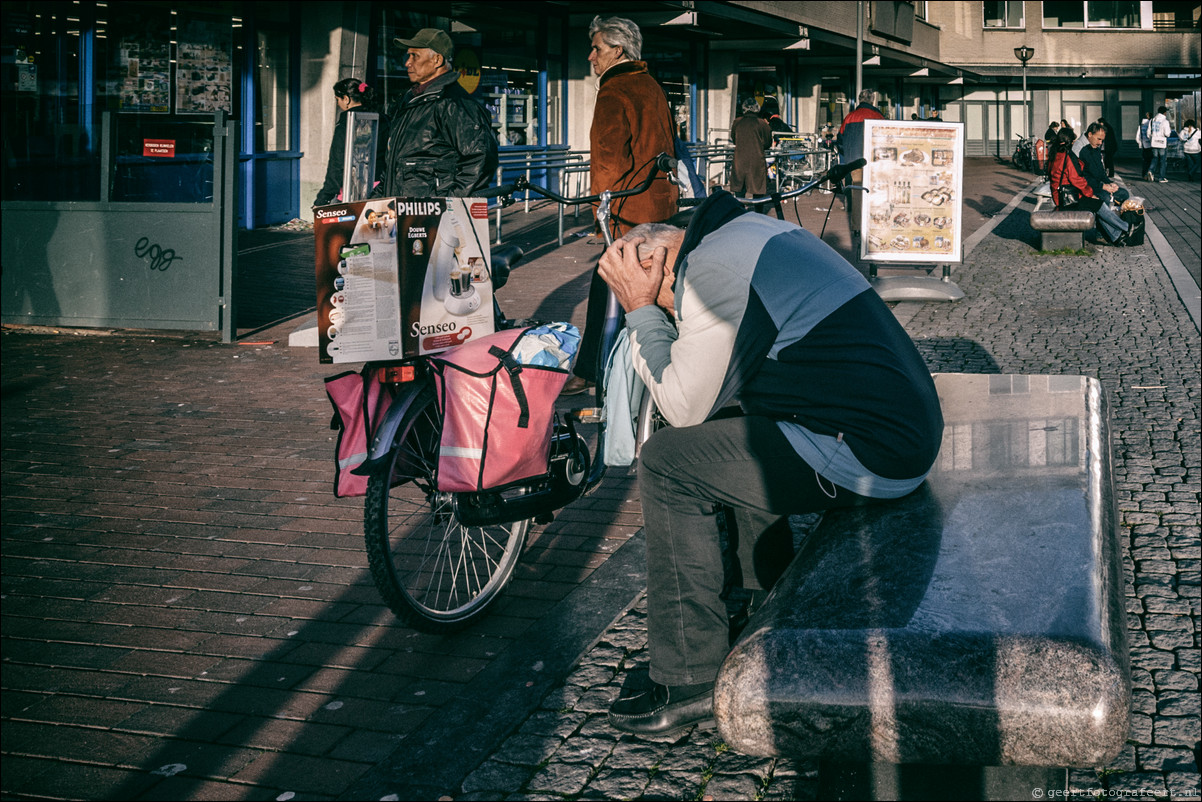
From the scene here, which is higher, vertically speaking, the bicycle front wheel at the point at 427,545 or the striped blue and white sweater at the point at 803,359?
the striped blue and white sweater at the point at 803,359

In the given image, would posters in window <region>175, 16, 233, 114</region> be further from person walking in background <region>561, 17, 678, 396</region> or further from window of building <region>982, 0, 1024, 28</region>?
window of building <region>982, 0, 1024, 28</region>

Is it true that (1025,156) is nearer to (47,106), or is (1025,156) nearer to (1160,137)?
(1160,137)

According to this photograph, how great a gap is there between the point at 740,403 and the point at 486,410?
83 cm

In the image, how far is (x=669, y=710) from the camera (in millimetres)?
3064

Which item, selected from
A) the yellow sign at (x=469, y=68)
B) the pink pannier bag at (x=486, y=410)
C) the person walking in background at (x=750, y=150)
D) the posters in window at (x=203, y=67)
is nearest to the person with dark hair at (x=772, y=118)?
the person walking in background at (x=750, y=150)

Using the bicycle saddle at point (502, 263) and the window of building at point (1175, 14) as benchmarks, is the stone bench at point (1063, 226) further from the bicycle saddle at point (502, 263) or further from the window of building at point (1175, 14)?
the window of building at point (1175, 14)

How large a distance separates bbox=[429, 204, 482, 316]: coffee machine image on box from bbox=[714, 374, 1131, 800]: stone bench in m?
1.49

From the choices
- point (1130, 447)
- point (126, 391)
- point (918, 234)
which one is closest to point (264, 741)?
point (1130, 447)

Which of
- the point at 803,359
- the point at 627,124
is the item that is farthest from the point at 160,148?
the point at 803,359

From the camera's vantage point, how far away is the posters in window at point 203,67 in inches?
629

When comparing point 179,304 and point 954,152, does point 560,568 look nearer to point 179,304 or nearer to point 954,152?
point 179,304

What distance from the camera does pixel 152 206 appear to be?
30.6ft

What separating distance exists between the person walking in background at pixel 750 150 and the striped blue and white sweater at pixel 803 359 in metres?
13.8

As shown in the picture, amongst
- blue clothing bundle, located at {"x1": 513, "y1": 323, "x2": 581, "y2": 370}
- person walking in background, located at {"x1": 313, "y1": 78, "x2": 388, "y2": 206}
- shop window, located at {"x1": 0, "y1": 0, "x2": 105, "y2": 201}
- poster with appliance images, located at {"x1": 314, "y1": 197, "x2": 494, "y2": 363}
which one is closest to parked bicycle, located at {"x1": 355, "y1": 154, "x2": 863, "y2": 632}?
poster with appliance images, located at {"x1": 314, "y1": 197, "x2": 494, "y2": 363}
